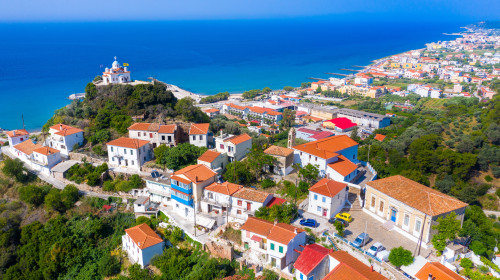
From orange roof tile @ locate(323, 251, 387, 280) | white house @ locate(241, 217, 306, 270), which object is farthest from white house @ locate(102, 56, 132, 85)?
orange roof tile @ locate(323, 251, 387, 280)

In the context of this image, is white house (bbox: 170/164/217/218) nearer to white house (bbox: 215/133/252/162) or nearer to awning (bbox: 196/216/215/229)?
awning (bbox: 196/216/215/229)

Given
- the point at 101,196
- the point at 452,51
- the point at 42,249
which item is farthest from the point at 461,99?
the point at 452,51

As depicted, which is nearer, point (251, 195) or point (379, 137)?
point (251, 195)

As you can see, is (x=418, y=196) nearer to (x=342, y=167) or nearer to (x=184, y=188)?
(x=342, y=167)

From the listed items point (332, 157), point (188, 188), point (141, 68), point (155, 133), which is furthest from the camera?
point (141, 68)

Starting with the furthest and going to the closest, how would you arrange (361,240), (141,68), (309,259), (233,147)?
(141,68) < (233,147) < (361,240) < (309,259)

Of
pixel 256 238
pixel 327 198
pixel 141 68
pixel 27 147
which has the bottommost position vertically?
pixel 141 68

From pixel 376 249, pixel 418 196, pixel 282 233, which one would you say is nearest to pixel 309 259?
pixel 282 233

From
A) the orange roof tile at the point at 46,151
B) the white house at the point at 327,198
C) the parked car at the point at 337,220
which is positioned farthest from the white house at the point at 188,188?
the orange roof tile at the point at 46,151
